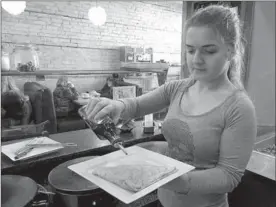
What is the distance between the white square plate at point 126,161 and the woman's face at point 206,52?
356 millimetres

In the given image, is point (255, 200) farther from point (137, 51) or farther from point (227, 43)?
point (137, 51)

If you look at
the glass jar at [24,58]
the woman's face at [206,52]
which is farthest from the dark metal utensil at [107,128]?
the glass jar at [24,58]

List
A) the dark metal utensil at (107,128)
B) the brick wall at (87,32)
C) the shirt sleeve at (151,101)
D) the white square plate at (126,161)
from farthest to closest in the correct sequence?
the brick wall at (87,32) < the shirt sleeve at (151,101) < the dark metal utensil at (107,128) < the white square plate at (126,161)

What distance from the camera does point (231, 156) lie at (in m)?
0.83

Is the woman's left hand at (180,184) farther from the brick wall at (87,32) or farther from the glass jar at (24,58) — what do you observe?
the brick wall at (87,32)

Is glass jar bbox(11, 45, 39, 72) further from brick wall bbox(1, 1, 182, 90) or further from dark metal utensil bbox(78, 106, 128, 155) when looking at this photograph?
brick wall bbox(1, 1, 182, 90)

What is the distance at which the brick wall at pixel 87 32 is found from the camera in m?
5.28

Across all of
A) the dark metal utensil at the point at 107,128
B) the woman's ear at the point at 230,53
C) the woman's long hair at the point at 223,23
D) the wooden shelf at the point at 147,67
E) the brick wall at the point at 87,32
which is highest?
the brick wall at the point at 87,32

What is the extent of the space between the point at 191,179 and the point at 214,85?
0.39 metres

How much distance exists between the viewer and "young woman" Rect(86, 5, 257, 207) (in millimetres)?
828

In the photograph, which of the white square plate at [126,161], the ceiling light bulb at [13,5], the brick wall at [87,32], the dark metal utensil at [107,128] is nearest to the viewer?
the white square plate at [126,161]

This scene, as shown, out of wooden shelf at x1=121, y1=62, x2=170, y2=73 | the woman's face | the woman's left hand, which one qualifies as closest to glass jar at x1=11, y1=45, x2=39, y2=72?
wooden shelf at x1=121, y1=62, x2=170, y2=73

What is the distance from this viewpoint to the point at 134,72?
2.56 metres

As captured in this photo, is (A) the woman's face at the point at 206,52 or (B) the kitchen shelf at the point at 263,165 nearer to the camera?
(A) the woman's face at the point at 206,52
